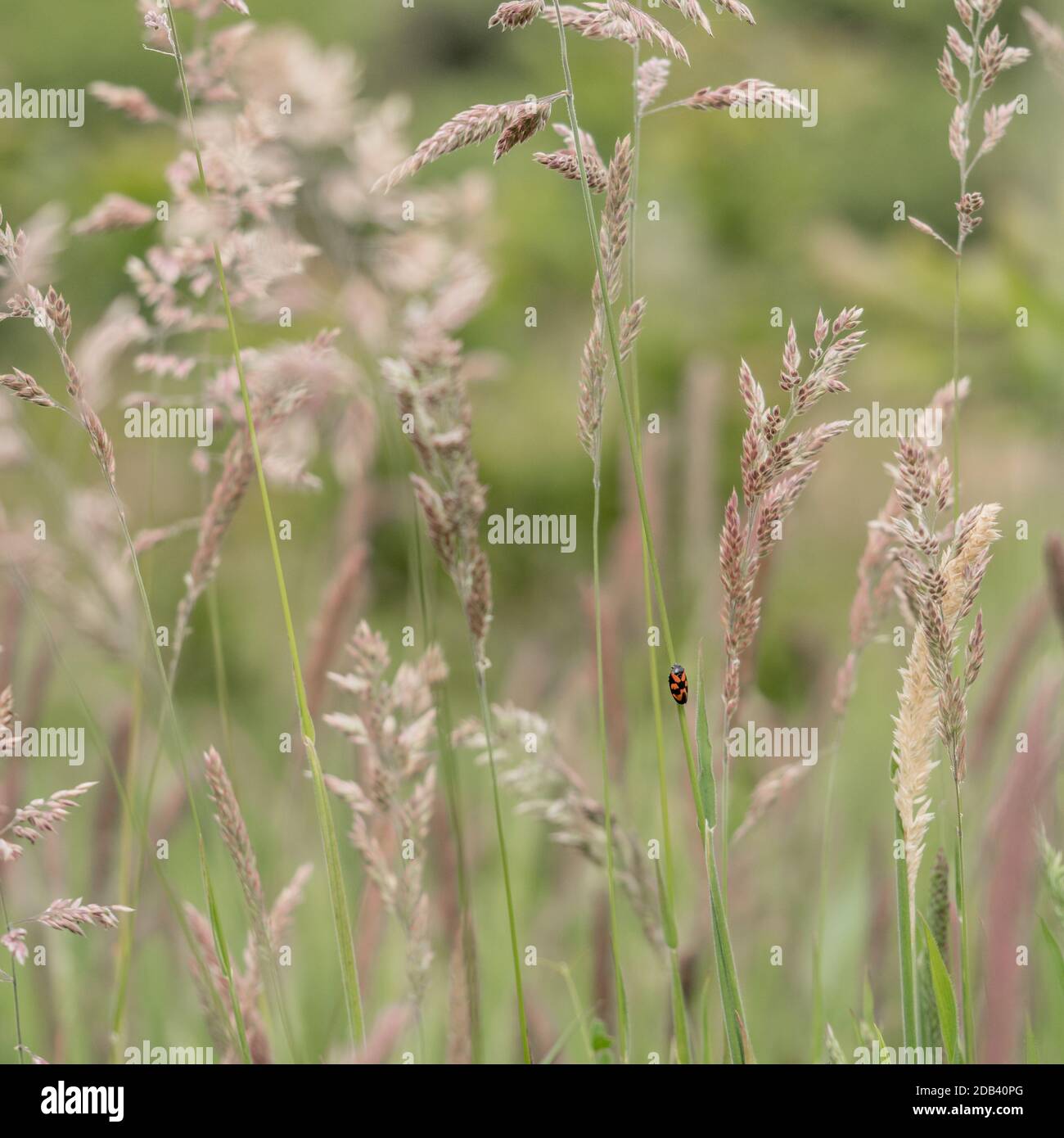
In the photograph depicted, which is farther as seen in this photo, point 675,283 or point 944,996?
point 675,283

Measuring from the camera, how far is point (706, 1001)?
0.63 m

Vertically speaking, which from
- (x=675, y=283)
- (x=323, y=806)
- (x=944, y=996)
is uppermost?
(x=675, y=283)

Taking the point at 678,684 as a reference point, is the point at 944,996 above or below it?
below

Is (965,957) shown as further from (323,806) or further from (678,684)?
(323,806)

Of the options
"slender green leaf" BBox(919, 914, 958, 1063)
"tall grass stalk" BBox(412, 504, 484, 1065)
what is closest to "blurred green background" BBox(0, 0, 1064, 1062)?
"tall grass stalk" BBox(412, 504, 484, 1065)

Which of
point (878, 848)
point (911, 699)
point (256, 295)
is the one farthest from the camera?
point (878, 848)

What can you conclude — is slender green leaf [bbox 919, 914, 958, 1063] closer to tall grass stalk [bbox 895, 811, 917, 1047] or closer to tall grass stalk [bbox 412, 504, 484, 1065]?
tall grass stalk [bbox 895, 811, 917, 1047]

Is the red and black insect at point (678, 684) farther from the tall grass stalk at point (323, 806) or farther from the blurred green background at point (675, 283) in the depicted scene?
the blurred green background at point (675, 283)

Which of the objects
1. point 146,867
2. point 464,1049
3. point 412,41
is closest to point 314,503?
point 412,41

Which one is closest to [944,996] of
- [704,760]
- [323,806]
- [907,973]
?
[907,973]

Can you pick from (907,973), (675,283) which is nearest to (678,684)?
(907,973)

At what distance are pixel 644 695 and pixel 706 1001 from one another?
97cm

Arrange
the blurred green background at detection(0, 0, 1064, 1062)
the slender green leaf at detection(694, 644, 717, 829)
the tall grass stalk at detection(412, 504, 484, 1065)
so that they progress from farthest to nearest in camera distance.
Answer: the blurred green background at detection(0, 0, 1064, 1062)
the tall grass stalk at detection(412, 504, 484, 1065)
the slender green leaf at detection(694, 644, 717, 829)

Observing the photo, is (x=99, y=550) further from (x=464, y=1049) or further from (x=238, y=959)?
(x=238, y=959)
